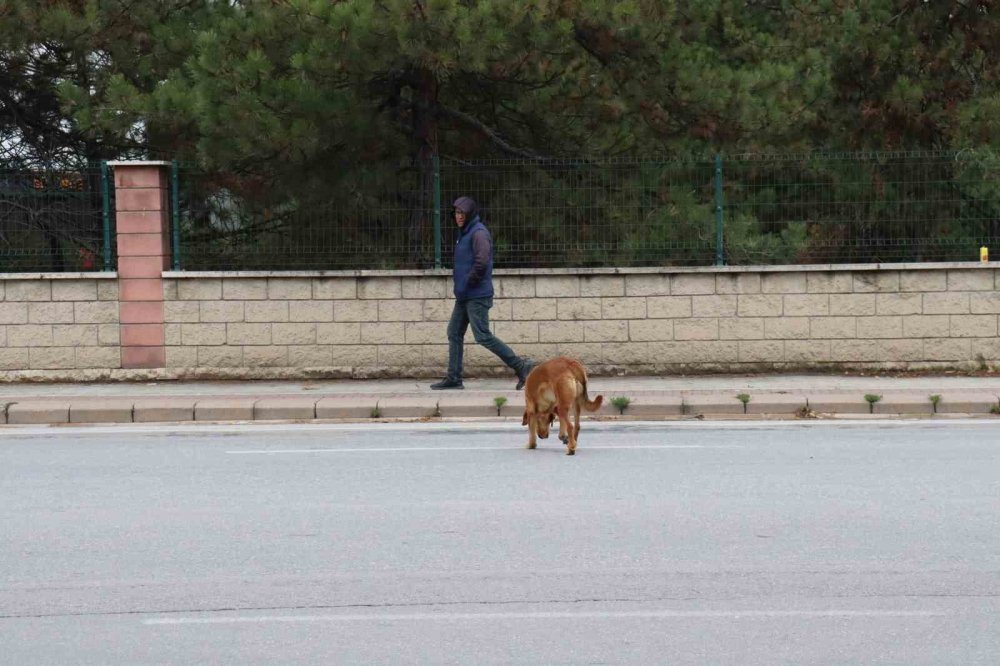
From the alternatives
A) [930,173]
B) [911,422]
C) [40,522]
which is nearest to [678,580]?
[40,522]

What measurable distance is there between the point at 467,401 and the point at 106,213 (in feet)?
15.3

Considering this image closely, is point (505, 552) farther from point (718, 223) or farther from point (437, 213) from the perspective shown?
point (718, 223)

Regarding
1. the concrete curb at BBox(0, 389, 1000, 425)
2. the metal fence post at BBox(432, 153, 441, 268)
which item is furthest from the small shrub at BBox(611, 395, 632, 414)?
the metal fence post at BBox(432, 153, 441, 268)

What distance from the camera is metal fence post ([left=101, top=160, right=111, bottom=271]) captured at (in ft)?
48.2

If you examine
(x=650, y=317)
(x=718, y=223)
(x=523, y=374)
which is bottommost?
(x=523, y=374)

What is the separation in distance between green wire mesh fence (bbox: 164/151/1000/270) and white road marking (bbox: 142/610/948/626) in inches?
358

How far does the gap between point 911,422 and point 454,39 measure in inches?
220

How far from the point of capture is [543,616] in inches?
228

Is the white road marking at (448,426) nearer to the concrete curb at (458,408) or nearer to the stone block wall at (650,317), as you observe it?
the concrete curb at (458,408)

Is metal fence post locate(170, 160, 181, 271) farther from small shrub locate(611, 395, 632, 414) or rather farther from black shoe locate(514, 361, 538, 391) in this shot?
small shrub locate(611, 395, 632, 414)

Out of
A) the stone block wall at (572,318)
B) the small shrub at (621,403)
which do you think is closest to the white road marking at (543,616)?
the small shrub at (621,403)

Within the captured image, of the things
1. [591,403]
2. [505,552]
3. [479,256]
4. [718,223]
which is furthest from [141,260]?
[505,552]

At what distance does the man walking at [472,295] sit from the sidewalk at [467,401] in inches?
11.8

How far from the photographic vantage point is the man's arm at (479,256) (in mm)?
13469
